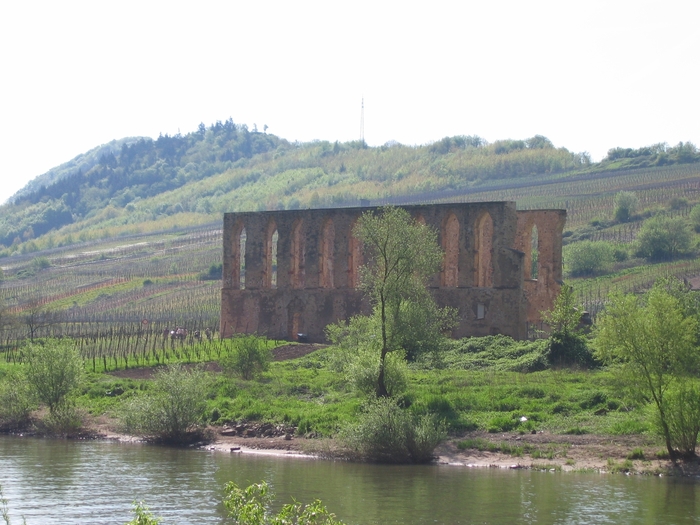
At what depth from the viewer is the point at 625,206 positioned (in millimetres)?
87188

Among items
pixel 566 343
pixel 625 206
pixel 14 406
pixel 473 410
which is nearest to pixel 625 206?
pixel 625 206

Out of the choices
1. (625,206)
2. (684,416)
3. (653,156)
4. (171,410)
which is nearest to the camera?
(684,416)

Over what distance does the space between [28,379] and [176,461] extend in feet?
26.3

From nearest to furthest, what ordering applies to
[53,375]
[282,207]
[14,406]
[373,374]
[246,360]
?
[373,374] < [53,375] < [14,406] < [246,360] < [282,207]

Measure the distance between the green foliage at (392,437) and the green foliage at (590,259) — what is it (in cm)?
4922

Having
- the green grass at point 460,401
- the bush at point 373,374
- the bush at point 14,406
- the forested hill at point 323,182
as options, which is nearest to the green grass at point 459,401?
the green grass at point 460,401

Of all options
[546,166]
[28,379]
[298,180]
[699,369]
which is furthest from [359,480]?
[298,180]

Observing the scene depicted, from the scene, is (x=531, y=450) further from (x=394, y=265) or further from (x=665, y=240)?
(x=665, y=240)

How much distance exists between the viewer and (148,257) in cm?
11362

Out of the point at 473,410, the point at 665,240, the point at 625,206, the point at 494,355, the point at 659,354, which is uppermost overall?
the point at 625,206

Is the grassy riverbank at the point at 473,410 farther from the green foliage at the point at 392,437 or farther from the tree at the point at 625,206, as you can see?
the tree at the point at 625,206

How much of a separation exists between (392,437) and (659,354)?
23.0 feet

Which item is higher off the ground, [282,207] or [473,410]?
[282,207]

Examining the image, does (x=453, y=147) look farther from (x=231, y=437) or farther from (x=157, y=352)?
(x=231, y=437)
